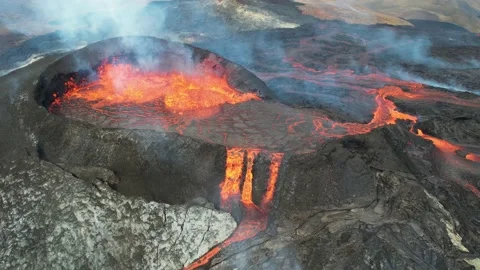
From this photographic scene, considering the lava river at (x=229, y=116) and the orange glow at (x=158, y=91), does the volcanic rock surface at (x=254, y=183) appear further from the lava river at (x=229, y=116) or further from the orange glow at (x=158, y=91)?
the orange glow at (x=158, y=91)

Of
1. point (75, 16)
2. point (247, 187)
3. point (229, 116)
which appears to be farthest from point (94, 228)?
point (75, 16)

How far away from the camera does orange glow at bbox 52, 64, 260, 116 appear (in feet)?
46.3

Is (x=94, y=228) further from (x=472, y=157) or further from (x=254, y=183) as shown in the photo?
(x=472, y=157)

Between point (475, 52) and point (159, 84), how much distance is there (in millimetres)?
24007

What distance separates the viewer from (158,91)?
601 inches

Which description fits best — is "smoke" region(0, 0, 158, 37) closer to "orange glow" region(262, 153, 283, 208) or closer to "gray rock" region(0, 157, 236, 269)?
"gray rock" region(0, 157, 236, 269)

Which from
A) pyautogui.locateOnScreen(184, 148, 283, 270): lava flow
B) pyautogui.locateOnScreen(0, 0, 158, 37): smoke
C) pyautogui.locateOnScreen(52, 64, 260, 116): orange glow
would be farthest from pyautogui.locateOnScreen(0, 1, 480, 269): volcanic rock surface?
pyautogui.locateOnScreen(0, 0, 158, 37): smoke

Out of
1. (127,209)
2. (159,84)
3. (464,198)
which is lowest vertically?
(464,198)

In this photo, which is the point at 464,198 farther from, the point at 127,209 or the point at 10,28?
the point at 10,28

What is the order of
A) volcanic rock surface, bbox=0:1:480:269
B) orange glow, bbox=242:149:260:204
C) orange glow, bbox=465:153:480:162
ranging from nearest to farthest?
1. volcanic rock surface, bbox=0:1:480:269
2. orange glow, bbox=242:149:260:204
3. orange glow, bbox=465:153:480:162

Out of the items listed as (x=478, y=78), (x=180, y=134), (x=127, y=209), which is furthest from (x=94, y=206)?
(x=478, y=78)

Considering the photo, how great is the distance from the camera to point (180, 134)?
36.8 feet

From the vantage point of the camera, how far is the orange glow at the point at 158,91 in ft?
46.3

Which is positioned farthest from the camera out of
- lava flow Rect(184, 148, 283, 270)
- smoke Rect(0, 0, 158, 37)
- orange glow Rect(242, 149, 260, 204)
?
smoke Rect(0, 0, 158, 37)
